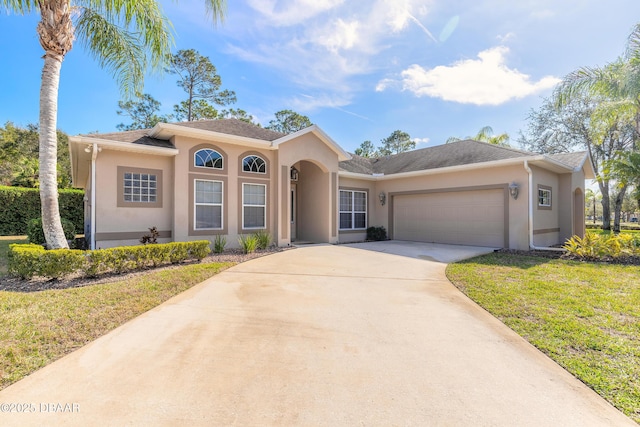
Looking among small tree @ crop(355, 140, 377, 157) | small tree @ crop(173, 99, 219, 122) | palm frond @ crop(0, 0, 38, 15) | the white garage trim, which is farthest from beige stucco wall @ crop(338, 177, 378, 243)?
small tree @ crop(355, 140, 377, 157)

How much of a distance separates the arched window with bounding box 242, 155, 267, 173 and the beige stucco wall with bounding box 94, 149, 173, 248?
103 inches

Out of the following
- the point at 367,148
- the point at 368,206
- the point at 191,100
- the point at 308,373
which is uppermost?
the point at 191,100

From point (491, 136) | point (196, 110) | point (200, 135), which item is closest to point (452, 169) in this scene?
point (200, 135)

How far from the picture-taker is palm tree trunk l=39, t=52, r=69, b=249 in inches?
279

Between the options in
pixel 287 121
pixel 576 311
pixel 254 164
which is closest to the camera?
pixel 576 311

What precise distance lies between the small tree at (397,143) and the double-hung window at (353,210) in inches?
1090

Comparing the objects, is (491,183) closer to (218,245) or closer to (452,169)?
(452,169)

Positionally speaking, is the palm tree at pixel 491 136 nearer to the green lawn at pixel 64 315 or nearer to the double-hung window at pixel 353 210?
the double-hung window at pixel 353 210

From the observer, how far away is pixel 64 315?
4445 mm

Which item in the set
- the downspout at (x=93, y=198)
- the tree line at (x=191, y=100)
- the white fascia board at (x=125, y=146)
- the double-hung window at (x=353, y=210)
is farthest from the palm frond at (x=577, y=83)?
the tree line at (x=191, y=100)

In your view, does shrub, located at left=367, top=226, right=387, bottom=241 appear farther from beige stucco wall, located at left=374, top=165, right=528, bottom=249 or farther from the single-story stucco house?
beige stucco wall, located at left=374, top=165, right=528, bottom=249

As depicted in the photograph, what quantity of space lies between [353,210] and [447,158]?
5194 mm

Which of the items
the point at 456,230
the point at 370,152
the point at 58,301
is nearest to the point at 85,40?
the point at 58,301

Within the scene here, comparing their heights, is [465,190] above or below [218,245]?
above
